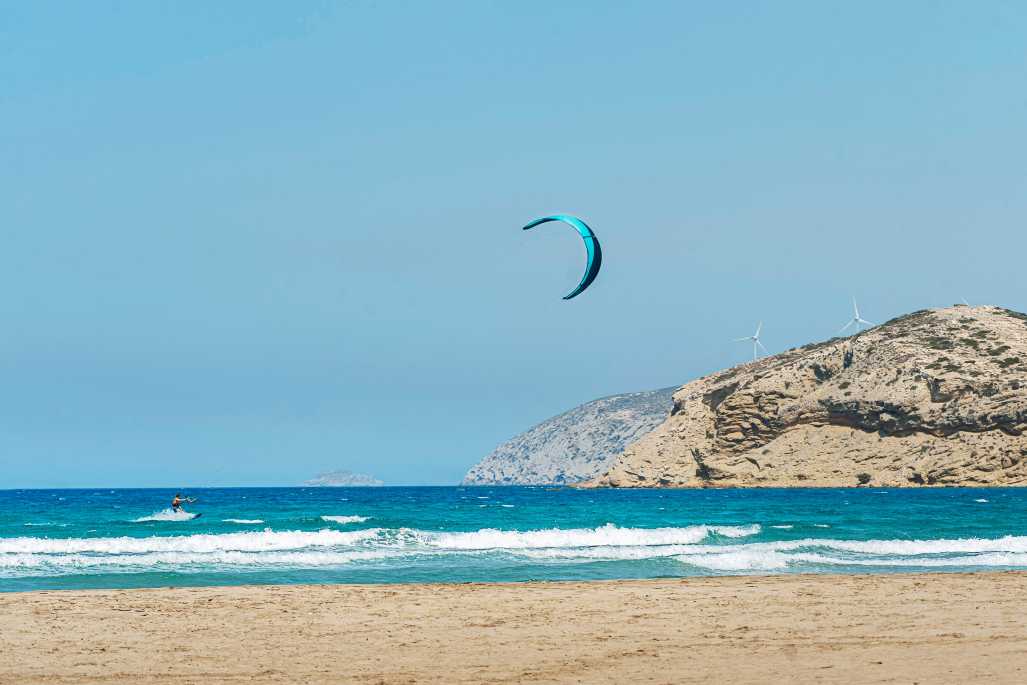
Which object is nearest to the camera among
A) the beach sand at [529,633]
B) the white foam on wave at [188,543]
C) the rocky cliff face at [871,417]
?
the beach sand at [529,633]

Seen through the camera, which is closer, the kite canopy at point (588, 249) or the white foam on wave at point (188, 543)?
the kite canopy at point (588, 249)

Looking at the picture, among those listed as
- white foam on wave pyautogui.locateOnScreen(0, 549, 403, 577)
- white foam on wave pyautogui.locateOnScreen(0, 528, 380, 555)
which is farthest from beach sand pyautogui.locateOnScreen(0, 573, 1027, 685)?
white foam on wave pyautogui.locateOnScreen(0, 528, 380, 555)

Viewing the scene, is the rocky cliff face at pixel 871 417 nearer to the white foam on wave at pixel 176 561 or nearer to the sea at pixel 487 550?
the sea at pixel 487 550

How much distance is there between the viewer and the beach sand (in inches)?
467

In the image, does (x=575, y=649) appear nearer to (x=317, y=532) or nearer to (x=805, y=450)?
(x=317, y=532)

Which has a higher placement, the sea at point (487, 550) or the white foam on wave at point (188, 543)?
the white foam on wave at point (188, 543)

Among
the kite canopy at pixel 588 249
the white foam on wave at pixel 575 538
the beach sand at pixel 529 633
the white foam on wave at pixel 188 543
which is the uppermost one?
the kite canopy at pixel 588 249

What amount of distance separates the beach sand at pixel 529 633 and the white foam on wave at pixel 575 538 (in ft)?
49.1

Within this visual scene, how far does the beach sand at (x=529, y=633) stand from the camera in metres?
11.9

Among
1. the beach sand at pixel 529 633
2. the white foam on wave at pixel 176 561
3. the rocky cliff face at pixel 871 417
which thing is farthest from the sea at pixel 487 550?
the rocky cliff face at pixel 871 417

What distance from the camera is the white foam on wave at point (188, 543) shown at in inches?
1284

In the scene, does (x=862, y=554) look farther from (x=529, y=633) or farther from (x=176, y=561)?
(x=176, y=561)

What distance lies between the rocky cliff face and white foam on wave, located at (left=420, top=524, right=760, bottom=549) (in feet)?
245

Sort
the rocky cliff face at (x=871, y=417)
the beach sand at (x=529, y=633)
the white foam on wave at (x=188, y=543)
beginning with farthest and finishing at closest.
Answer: the rocky cliff face at (x=871, y=417), the white foam on wave at (x=188, y=543), the beach sand at (x=529, y=633)
